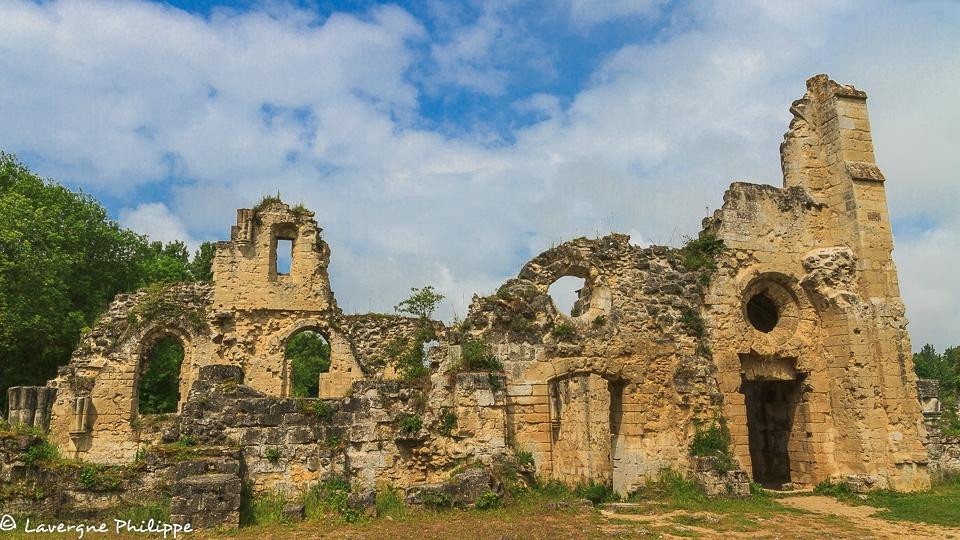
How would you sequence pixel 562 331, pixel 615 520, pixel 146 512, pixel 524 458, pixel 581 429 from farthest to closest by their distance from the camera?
pixel 562 331
pixel 581 429
pixel 524 458
pixel 615 520
pixel 146 512

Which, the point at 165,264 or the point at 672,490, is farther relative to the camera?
the point at 165,264

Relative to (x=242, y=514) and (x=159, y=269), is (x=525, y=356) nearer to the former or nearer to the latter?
(x=242, y=514)

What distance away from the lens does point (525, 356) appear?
12.5m

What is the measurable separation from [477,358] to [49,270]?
53.4 feet

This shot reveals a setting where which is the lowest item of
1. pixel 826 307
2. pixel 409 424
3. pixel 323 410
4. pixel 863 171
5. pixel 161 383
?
pixel 409 424

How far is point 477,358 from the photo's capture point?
12109 millimetres

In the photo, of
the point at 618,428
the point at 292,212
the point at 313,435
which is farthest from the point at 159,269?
the point at 618,428

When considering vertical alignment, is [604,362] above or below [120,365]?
below

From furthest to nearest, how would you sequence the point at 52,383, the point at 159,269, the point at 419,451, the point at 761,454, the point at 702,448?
the point at 159,269, the point at 52,383, the point at 761,454, the point at 702,448, the point at 419,451

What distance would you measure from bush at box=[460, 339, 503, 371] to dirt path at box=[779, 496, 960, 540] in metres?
5.78

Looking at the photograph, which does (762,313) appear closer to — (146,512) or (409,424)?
(409,424)

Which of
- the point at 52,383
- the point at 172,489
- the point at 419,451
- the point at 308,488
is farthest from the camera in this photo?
the point at 52,383

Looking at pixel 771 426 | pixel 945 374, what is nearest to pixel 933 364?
pixel 945 374

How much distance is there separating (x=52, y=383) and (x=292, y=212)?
7804 millimetres
